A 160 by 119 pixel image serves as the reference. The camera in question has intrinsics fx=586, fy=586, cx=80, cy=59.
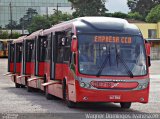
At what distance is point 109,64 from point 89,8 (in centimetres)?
9804

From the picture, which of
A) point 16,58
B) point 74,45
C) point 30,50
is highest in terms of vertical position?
point 74,45

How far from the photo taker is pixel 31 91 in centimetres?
2698

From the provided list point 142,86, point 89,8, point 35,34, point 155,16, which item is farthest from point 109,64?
point 89,8

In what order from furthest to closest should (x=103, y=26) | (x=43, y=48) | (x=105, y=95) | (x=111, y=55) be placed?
(x=43, y=48) → (x=103, y=26) → (x=111, y=55) → (x=105, y=95)

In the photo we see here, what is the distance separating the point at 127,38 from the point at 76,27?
5.08ft

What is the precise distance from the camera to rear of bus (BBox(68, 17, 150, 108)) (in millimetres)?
16453

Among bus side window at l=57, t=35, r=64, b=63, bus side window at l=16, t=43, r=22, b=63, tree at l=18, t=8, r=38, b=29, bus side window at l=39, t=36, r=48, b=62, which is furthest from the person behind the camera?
tree at l=18, t=8, r=38, b=29

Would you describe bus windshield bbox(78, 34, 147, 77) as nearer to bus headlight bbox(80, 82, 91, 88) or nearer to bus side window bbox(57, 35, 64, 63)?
bus headlight bbox(80, 82, 91, 88)

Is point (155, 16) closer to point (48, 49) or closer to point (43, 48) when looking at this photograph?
point (43, 48)

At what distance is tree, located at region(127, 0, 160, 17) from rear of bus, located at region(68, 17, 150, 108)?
392ft

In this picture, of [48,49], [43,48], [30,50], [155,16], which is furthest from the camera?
[155,16]

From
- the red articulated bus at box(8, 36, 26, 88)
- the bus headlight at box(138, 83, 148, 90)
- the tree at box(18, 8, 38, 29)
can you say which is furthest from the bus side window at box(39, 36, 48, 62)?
the tree at box(18, 8, 38, 29)

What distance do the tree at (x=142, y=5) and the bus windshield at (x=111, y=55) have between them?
4712 inches

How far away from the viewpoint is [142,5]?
14325 cm
